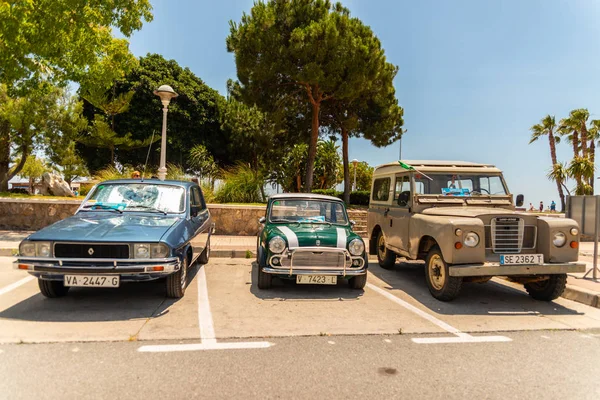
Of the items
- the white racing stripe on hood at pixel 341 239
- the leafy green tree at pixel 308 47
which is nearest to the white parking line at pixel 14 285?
the white racing stripe on hood at pixel 341 239

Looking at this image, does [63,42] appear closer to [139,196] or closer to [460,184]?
[139,196]

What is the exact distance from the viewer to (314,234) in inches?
230

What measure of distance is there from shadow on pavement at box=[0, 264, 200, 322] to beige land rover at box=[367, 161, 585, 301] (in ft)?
12.5

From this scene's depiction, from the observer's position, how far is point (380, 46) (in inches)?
682

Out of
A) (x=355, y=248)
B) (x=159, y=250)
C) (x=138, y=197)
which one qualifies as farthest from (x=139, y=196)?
(x=355, y=248)

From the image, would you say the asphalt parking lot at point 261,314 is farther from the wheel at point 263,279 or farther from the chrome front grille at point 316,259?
the chrome front grille at point 316,259

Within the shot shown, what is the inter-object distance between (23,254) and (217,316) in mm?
2434

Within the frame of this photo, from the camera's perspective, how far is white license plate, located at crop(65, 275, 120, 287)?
4531 mm

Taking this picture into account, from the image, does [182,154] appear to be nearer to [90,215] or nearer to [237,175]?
[237,175]

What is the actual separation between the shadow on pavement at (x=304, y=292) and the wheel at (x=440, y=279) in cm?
108

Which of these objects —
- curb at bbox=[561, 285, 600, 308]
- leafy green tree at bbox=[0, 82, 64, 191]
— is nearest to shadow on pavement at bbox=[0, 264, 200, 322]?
curb at bbox=[561, 285, 600, 308]

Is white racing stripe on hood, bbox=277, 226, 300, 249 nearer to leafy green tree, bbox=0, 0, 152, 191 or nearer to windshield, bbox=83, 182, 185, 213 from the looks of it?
windshield, bbox=83, 182, 185, 213

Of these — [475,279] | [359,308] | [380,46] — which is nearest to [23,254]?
[359,308]

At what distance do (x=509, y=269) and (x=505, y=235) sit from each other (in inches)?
22.6
